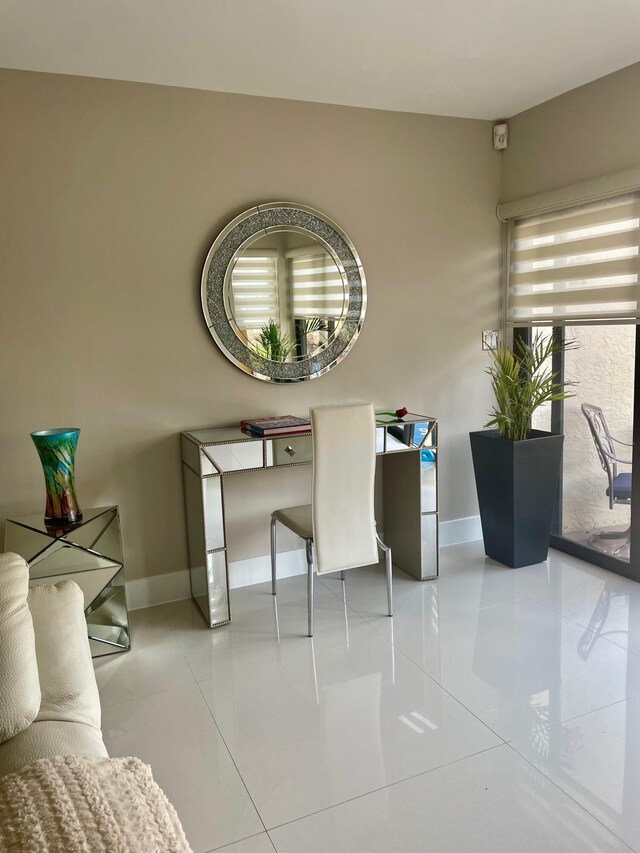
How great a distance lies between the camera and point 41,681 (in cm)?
171

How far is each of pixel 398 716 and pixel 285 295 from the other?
2.02 metres

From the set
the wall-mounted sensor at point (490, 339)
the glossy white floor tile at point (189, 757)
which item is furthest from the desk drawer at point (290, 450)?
the wall-mounted sensor at point (490, 339)

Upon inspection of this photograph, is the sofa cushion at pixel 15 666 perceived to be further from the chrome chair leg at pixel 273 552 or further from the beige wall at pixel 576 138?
the beige wall at pixel 576 138

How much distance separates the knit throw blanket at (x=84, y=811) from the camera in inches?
43.8

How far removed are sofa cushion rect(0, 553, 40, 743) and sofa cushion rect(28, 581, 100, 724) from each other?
9 centimetres

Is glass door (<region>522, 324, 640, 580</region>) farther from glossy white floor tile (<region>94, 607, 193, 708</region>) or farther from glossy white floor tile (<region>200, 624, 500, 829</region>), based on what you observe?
glossy white floor tile (<region>94, 607, 193, 708</region>)

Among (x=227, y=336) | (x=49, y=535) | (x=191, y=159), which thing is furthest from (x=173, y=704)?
(x=191, y=159)

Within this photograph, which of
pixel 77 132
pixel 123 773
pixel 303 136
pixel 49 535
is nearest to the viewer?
pixel 123 773

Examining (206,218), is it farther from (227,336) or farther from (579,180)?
(579,180)

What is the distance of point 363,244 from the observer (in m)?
3.58

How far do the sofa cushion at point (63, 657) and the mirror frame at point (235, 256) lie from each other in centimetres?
156

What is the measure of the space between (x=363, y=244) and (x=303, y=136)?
0.62m

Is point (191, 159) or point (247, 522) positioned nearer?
point (191, 159)

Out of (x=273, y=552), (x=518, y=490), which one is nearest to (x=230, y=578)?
A: (x=273, y=552)
